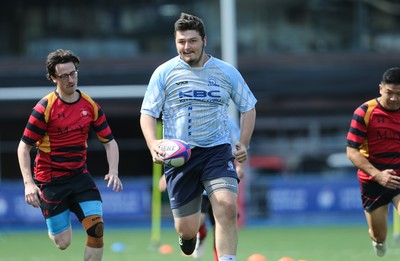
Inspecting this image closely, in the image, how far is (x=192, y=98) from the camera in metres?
8.89

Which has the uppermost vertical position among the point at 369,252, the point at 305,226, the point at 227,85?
the point at 227,85

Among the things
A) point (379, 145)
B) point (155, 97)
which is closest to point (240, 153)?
point (155, 97)

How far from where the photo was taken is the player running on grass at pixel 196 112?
8797 millimetres

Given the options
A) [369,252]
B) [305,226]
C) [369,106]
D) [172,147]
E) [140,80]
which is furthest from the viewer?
[140,80]

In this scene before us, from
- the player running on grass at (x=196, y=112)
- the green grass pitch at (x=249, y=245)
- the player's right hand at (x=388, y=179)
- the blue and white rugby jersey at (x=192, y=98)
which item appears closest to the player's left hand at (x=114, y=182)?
the player running on grass at (x=196, y=112)

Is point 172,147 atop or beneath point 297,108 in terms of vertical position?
atop

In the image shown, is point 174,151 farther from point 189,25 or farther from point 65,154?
point 65,154

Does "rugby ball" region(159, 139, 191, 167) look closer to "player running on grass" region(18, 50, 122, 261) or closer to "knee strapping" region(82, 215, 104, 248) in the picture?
"player running on grass" region(18, 50, 122, 261)

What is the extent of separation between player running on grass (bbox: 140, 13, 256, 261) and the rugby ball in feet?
0.58

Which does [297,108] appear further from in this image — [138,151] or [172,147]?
[172,147]

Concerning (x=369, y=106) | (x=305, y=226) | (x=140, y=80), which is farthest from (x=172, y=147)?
(x=140, y=80)

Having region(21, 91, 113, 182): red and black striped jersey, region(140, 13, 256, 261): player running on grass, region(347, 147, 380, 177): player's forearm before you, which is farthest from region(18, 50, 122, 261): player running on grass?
region(347, 147, 380, 177): player's forearm

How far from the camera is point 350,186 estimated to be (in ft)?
65.9

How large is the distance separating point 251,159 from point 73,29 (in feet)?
17.8
